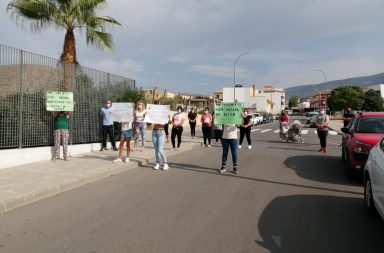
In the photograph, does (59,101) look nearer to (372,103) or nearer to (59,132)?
(59,132)

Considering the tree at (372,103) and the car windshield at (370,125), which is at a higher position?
the tree at (372,103)

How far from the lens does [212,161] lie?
41.1 feet

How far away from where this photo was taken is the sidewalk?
7055 mm

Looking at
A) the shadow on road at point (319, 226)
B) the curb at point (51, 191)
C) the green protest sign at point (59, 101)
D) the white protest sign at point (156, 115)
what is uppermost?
the green protest sign at point (59, 101)

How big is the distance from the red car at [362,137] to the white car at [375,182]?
2.06m

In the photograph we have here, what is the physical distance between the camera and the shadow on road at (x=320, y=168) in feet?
29.8

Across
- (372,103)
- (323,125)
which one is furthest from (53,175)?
(372,103)

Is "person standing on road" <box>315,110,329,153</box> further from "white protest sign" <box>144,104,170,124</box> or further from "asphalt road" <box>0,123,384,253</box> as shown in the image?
"white protest sign" <box>144,104,170,124</box>

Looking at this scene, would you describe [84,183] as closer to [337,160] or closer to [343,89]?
[337,160]

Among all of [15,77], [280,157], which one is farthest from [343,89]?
[15,77]

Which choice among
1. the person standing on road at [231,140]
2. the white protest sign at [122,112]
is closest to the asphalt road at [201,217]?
the person standing on road at [231,140]

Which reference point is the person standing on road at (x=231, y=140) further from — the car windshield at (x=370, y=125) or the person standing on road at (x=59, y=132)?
the person standing on road at (x=59, y=132)

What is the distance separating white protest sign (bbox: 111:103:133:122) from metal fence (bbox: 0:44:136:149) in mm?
1887

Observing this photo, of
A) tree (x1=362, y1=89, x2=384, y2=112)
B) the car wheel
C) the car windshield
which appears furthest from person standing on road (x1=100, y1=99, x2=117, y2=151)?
tree (x1=362, y1=89, x2=384, y2=112)
